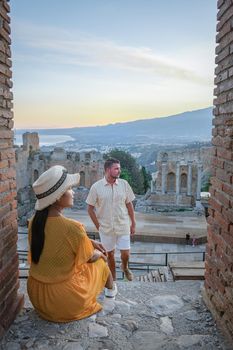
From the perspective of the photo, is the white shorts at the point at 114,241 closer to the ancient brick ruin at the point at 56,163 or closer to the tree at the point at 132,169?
the ancient brick ruin at the point at 56,163

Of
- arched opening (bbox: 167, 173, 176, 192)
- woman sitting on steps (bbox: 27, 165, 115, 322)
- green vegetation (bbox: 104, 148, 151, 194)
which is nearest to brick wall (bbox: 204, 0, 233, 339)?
woman sitting on steps (bbox: 27, 165, 115, 322)

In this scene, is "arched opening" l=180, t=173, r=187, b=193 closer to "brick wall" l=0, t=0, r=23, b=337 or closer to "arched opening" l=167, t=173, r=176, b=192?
"arched opening" l=167, t=173, r=176, b=192

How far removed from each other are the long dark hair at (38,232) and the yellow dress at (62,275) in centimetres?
4

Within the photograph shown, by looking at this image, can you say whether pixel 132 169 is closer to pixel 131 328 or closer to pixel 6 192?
pixel 131 328

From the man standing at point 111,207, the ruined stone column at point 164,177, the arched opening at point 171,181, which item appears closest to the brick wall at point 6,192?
the man standing at point 111,207

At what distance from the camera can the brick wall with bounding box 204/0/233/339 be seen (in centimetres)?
333

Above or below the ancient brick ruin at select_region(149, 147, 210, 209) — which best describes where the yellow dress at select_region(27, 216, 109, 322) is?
above

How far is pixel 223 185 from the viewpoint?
3.56m

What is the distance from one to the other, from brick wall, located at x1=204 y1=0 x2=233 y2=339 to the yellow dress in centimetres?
137

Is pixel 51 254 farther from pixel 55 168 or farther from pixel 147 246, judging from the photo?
pixel 147 246

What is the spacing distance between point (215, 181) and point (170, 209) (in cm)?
2608

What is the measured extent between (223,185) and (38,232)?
1946mm

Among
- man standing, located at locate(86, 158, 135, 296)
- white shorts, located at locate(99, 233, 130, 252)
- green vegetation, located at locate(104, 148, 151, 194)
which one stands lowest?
green vegetation, located at locate(104, 148, 151, 194)

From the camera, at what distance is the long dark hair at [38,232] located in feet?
11.9
